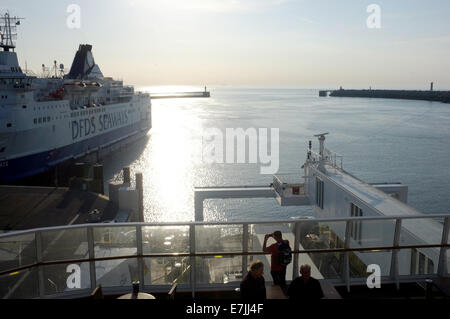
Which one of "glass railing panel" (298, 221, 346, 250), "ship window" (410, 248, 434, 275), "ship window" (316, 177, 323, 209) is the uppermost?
"glass railing panel" (298, 221, 346, 250)

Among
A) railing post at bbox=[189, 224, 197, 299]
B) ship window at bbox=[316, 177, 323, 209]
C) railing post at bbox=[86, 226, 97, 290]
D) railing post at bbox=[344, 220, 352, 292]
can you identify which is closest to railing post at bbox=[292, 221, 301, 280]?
railing post at bbox=[344, 220, 352, 292]

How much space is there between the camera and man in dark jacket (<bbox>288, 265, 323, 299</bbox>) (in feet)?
12.4

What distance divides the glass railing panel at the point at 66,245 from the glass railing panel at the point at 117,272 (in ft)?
1.02

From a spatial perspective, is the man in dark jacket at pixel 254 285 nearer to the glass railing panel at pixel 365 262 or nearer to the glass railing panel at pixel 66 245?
the glass railing panel at pixel 365 262

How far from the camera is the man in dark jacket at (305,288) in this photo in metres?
3.79

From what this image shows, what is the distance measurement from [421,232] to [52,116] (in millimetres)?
37564

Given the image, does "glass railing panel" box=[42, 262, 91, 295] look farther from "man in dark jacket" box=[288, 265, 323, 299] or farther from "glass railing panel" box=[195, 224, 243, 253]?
"man in dark jacket" box=[288, 265, 323, 299]

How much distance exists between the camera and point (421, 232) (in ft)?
20.7

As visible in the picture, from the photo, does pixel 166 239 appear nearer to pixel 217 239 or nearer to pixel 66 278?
pixel 217 239

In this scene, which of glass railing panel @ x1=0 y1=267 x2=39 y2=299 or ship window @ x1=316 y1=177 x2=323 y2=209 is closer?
glass railing panel @ x1=0 y1=267 x2=39 y2=299

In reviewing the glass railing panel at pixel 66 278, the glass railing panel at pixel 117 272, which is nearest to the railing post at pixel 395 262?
the glass railing panel at pixel 117 272

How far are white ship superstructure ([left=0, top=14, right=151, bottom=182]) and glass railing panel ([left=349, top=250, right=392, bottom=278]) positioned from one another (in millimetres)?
32279

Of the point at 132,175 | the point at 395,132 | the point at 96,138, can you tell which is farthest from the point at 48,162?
the point at 395,132

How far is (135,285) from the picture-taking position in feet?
13.2
